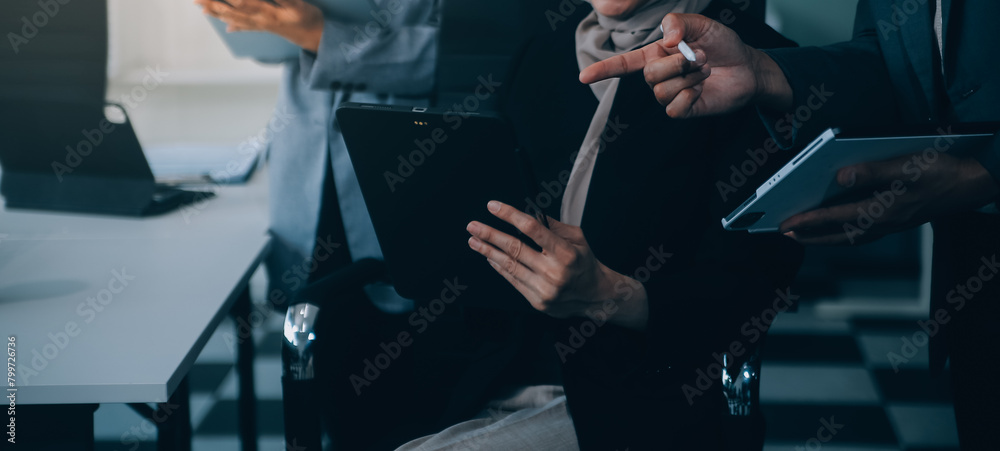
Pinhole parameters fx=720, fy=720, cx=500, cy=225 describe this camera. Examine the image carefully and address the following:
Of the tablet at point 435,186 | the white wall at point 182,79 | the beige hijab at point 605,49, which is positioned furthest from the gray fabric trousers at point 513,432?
the white wall at point 182,79

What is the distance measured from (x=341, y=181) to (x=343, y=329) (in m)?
0.37

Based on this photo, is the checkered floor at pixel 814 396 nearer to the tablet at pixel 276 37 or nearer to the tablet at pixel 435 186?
the tablet at pixel 276 37

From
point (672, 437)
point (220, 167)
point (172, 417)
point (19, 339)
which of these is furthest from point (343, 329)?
point (220, 167)

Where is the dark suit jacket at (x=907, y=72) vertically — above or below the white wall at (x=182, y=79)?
below

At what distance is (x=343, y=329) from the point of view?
3.92 ft

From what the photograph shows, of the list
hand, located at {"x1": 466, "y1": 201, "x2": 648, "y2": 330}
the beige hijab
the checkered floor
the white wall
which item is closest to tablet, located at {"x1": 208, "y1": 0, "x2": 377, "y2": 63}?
the beige hijab

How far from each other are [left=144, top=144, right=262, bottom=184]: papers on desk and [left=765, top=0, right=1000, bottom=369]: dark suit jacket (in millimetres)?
1256

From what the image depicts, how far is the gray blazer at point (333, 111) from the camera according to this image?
143 centimetres

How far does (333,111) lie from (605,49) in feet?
1.88

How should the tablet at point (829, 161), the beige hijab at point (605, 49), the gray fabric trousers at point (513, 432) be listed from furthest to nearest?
1. the beige hijab at point (605, 49)
2. the gray fabric trousers at point (513, 432)
3. the tablet at point (829, 161)

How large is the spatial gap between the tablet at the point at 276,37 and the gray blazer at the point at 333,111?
0.08 ft

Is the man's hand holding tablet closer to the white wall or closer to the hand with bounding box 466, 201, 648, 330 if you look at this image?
the hand with bounding box 466, 201, 648, 330

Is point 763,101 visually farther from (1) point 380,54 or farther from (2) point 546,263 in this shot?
(1) point 380,54

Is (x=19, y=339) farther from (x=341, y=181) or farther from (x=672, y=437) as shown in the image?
(x=672, y=437)
